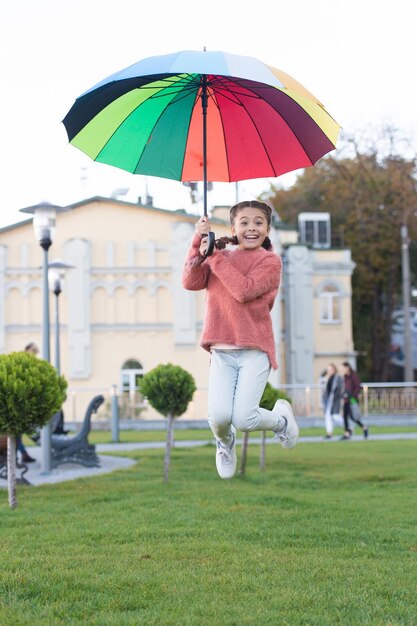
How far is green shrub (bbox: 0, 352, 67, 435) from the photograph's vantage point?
12109mm

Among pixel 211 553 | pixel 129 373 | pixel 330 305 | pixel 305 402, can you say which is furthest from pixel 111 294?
pixel 211 553

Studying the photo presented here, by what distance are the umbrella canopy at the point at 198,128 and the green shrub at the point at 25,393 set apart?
11.6ft

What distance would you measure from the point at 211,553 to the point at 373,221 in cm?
4869

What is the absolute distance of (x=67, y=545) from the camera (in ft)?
29.2

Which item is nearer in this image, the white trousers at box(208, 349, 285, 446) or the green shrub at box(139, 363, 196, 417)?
the white trousers at box(208, 349, 285, 446)

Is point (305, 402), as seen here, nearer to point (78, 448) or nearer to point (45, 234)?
point (78, 448)

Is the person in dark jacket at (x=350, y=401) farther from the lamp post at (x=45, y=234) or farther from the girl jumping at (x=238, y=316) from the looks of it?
the girl jumping at (x=238, y=316)

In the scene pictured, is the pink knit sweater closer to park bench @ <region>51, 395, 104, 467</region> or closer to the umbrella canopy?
the umbrella canopy

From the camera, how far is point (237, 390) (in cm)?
780

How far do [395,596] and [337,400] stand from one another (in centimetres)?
2098

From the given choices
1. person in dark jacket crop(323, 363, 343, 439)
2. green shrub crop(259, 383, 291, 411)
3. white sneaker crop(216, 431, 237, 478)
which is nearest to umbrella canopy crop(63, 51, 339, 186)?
white sneaker crop(216, 431, 237, 478)

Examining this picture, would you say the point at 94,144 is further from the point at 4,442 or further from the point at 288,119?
the point at 4,442

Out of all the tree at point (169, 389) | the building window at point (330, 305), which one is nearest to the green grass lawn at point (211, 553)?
the tree at point (169, 389)

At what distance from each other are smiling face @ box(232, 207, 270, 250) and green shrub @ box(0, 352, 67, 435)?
4.95 metres
